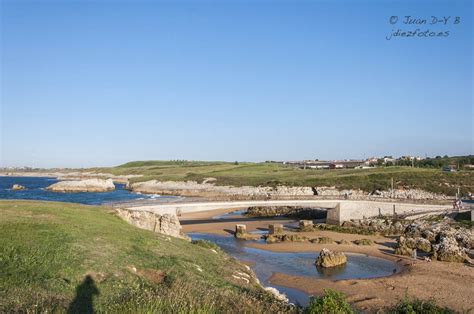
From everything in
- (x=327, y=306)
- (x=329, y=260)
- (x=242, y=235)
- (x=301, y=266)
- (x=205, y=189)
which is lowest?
(x=301, y=266)

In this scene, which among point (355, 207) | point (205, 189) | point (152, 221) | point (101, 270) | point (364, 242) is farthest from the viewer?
point (205, 189)

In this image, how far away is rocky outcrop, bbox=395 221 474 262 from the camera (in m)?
35.5

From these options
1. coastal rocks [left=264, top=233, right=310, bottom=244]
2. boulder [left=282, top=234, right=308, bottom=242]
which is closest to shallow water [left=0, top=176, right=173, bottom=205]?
coastal rocks [left=264, top=233, right=310, bottom=244]

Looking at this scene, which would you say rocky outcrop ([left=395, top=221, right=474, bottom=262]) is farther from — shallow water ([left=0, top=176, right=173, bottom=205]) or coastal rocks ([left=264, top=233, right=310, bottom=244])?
shallow water ([left=0, top=176, right=173, bottom=205])

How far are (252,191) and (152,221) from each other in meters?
63.1

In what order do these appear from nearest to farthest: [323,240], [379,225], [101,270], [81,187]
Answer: [101,270]
[323,240]
[379,225]
[81,187]

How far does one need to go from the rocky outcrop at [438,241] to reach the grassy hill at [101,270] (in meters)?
18.9

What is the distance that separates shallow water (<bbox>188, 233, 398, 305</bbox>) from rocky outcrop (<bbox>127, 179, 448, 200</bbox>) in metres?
24.8

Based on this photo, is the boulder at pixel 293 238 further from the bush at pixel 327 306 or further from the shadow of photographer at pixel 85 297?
the bush at pixel 327 306

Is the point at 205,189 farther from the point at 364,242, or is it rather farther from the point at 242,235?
the point at 364,242

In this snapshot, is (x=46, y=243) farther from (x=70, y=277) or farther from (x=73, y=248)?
(x=70, y=277)

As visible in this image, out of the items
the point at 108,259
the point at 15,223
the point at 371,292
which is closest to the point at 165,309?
the point at 108,259

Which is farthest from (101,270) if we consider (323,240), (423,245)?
(423,245)

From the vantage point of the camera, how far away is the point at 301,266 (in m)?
33.7
